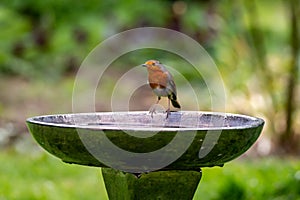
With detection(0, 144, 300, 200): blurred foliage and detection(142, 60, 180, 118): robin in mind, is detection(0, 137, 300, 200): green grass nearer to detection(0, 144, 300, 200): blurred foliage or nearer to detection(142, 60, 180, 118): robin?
detection(0, 144, 300, 200): blurred foliage

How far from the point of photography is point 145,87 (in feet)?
29.8

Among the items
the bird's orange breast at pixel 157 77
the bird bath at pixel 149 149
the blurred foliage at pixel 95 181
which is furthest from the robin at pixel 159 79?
the blurred foliage at pixel 95 181

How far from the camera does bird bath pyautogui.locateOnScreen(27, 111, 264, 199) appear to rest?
8.16 feet

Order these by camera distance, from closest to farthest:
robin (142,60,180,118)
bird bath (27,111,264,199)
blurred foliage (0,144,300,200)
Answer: bird bath (27,111,264,199), robin (142,60,180,118), blurred foliage (0,144,300,200)

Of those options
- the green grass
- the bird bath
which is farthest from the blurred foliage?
→ the bird bath

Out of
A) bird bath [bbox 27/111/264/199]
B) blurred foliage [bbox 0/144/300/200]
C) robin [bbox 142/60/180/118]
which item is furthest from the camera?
blurred foliage [bbox 0/144/300/200]

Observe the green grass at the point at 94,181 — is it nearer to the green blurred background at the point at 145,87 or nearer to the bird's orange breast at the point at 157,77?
the green blurred background at the point at 145,87

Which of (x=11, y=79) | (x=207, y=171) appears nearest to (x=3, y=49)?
(x=11, y=79)

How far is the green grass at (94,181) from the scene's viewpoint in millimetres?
4827

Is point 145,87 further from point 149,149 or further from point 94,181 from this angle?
point 149,149

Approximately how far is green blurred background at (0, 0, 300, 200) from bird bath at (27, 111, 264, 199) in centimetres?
199

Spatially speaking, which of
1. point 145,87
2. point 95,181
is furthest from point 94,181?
point 145,87

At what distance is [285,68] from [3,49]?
3.38 meters

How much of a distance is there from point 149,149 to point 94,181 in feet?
10.2
